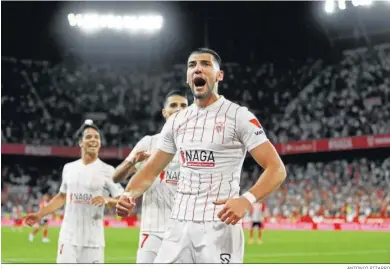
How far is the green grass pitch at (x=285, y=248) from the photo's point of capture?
52.3ft

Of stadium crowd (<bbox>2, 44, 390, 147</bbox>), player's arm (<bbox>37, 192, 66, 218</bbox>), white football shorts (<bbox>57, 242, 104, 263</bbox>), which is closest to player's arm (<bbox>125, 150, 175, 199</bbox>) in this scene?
white football shorts (<bbox>57, 242, 104, 263</bbox>)

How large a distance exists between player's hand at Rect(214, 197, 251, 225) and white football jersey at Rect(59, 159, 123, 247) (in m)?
3.81

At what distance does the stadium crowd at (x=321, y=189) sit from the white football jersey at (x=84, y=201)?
20964 mm

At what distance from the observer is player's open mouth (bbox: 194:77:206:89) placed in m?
4.60

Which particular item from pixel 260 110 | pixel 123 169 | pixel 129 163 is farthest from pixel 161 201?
pixel 260 110

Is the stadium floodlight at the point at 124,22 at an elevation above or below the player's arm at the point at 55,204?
above

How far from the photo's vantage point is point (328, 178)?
107 feet

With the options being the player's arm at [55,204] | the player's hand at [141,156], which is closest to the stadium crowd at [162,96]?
the player's arm at [55,204]

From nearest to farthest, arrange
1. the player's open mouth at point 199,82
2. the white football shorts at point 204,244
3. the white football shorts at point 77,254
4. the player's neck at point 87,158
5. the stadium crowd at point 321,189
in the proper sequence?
the white football shorts at point 204,244 → the player's open mouth at point 199,82 → the white football shorts at point 77,254 → the player's neck at point 87,158 → the stadium crowd at point 321,189

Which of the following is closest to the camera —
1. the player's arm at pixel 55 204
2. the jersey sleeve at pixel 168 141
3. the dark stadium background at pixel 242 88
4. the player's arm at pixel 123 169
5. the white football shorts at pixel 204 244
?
the white football shorts at pixel 204 244

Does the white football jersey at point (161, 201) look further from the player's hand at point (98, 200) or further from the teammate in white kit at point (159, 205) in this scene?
the player's hand at point (98, 200)

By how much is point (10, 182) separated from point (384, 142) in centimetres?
2191

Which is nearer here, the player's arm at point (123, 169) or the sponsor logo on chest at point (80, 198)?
the player's arm at point (123, 169)
